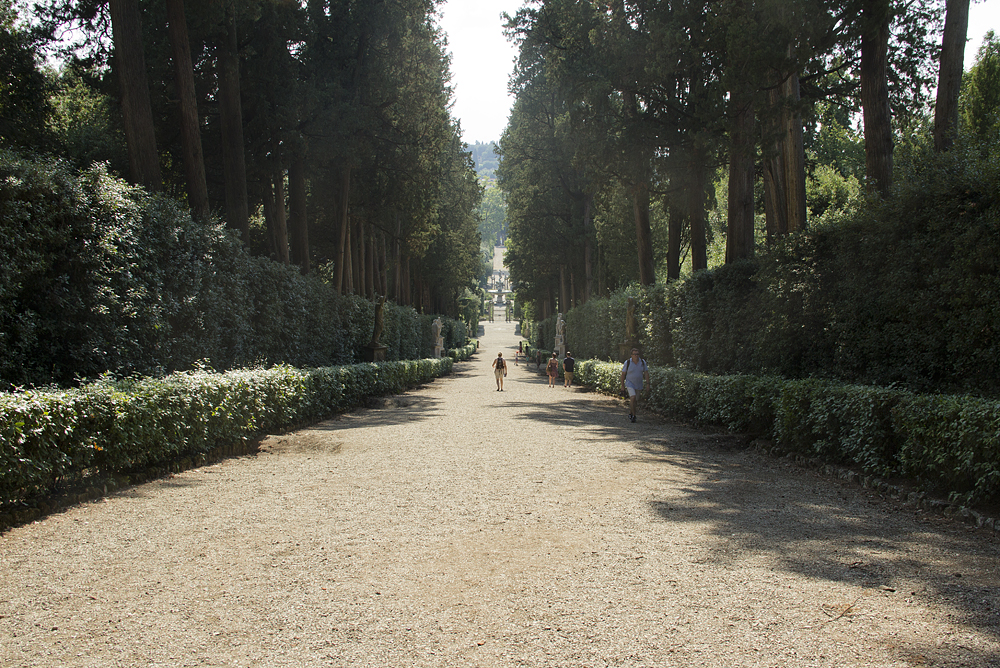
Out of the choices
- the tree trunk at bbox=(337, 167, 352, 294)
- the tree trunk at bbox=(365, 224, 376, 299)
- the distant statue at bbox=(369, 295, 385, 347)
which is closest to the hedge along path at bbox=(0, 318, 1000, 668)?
the distant statue at bbox=(369, 295, 385, 347)

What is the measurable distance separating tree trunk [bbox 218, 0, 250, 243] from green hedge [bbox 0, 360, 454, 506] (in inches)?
235

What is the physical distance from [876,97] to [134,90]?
13.3 metres

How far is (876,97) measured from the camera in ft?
38.0

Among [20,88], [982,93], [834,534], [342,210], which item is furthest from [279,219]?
[982,93]

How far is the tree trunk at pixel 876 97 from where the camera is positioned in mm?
11359

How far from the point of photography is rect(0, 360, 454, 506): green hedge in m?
5.81

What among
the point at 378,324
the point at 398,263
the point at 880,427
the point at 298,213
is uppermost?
the point at 398,263

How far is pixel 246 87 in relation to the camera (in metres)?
19.4

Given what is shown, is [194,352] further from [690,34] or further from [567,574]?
[690,34]

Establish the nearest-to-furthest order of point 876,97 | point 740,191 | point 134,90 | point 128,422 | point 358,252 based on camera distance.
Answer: point 128,422
point 876,97
point 134,90
point 740,191
point 358,252

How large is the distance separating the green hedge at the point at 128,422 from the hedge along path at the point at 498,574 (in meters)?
0.44

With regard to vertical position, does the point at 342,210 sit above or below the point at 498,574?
above

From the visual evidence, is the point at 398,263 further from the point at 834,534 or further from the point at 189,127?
the point at 834,534

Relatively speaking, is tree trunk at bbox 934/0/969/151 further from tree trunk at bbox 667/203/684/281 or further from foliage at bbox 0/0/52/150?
foliage at bbox 0/0/52/150
